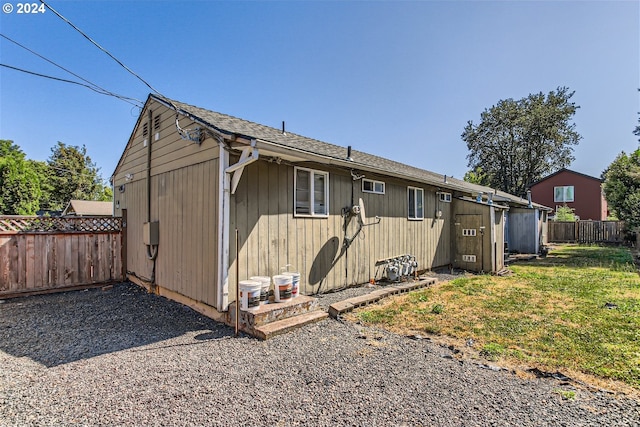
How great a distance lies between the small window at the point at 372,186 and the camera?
7398 millimetres

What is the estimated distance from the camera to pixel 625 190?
17.0m

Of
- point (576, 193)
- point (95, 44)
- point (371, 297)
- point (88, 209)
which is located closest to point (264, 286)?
point (371, 297)

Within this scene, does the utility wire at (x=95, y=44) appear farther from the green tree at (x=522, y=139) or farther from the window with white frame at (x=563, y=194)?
the green tree at (x=522, y=139)

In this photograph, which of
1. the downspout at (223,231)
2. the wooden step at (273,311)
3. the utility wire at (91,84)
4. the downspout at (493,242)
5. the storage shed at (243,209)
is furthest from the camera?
the downspout at (493,242)

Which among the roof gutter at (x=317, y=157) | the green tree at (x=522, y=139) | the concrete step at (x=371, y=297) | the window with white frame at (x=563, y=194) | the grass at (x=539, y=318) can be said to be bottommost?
the grass at (x=539, y=318)

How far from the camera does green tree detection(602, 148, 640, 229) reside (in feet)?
51.3

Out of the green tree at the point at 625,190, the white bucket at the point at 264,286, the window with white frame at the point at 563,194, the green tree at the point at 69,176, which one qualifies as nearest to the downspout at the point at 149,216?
the white bucket at the point at 264,286

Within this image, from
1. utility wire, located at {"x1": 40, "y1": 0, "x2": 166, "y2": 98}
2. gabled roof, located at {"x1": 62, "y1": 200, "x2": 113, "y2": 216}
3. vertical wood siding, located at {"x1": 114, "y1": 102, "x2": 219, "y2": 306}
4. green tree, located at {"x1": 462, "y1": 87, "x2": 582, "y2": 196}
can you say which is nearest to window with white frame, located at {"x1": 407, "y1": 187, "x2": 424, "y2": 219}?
vertical wood siding, located at {"x1": 114, "y1": 102, "x2": 219, "y2": 306}

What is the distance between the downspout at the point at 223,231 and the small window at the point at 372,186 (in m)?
3.65

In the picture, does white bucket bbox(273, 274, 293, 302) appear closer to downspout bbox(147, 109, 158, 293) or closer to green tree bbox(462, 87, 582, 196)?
downspout bbox(147, 109, 158, 293)

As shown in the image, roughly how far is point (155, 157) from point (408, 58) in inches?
358

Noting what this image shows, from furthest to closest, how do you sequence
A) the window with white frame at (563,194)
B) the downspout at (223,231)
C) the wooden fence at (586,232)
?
1. the window with white frame at (563,194)
2. the wooden fence at (586,232)
3. the downspout at (223,231)

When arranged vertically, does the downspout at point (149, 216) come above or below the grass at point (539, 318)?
above

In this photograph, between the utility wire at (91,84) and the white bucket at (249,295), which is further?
the utility wire at (91,84)
